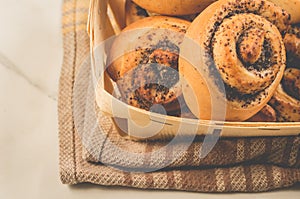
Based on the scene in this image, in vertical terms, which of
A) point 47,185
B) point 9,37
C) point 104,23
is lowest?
point 47,185

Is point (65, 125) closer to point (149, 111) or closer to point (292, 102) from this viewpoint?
point (149, 111)

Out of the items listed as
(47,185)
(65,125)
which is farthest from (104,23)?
(47,185)

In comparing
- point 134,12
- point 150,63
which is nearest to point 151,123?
point 150,63

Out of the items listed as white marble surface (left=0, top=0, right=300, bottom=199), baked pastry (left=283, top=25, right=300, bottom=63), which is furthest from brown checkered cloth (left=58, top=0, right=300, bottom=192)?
baked pastry (left=283, top=25, right=300, bottom=63)

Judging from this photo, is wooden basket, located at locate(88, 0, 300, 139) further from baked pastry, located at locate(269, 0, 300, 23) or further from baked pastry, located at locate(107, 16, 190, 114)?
baked pastry, located at locate(269, 0, 300, 23)

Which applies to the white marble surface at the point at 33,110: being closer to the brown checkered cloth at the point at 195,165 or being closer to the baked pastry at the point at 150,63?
the brown checkered cloth at the point at 195,165

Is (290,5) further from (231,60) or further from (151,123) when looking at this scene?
(151,123)
